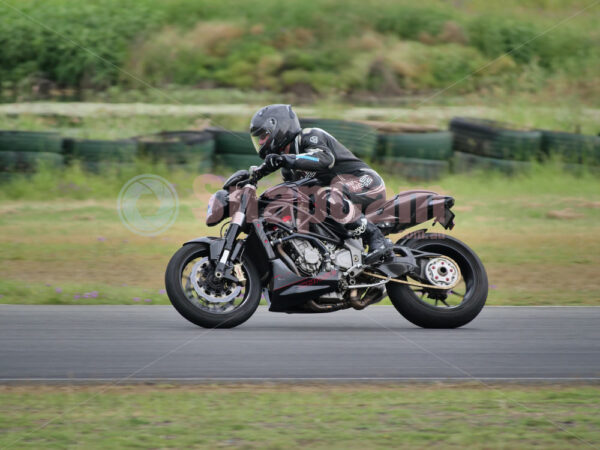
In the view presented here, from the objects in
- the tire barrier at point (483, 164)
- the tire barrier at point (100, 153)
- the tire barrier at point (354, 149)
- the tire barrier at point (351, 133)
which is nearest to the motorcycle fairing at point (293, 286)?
the tire barrier at point (354, 149)

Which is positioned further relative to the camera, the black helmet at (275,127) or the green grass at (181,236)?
the green grass at (181,236)

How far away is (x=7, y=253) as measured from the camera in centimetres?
1223

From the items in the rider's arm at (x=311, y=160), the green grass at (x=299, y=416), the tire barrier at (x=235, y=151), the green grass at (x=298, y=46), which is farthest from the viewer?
the green grass at (x=298, y=46)

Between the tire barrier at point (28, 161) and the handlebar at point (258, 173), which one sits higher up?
the tire barrier at point (28, 161)

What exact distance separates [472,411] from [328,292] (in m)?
2.42

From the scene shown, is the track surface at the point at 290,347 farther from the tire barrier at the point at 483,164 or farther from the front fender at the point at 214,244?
the tire barrier at the point at 483,164

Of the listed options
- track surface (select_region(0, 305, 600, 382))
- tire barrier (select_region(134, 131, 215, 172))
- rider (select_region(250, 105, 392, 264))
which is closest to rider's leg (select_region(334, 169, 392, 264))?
rider (select_region(250, 105, 392, 264))

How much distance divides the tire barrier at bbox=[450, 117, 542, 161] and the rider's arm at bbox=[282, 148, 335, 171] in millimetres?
10094

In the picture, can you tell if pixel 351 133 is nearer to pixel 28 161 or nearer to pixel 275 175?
pixel 275 175

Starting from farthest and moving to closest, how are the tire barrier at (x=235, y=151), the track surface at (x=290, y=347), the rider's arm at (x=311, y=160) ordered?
the tire barrier at (x=235, y=151)
the rider's arm at (x=311, y=160)
the track surface at (x=290, y=347)

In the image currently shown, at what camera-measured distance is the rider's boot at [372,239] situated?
716 cm

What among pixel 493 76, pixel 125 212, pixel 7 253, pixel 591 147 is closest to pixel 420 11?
pixel 493 76

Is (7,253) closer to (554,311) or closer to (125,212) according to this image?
(125,212)

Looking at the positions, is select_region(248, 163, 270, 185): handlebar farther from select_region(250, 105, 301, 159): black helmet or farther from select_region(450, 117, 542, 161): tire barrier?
select_region(450, 117, 542, 161): tire barrier
